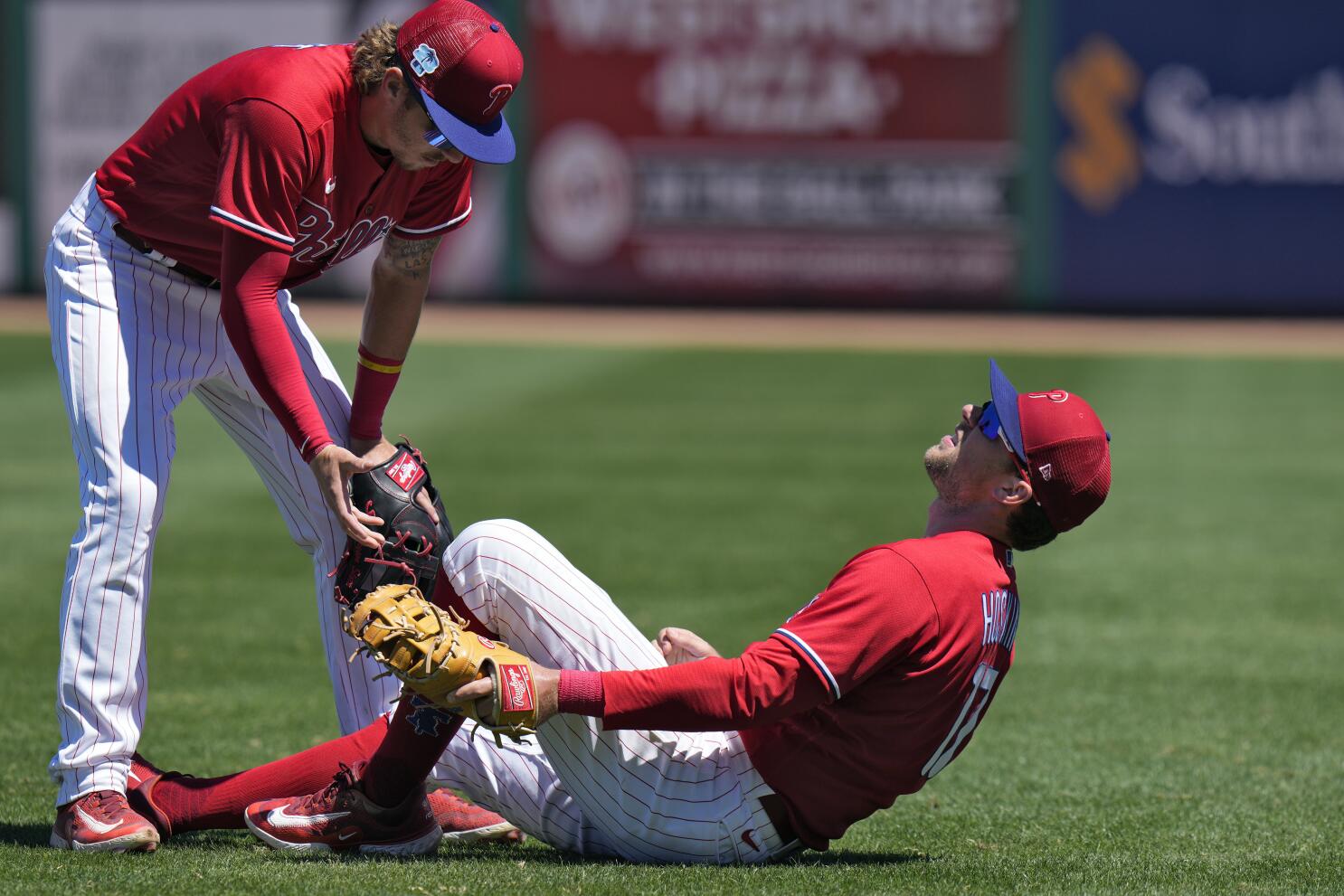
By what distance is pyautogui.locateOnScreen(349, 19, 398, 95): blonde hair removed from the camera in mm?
3846

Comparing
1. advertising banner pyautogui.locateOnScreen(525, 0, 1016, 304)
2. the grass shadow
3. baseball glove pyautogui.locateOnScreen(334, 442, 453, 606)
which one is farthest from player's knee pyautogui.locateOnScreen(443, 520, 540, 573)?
advertising banner pyautogui.locateOnScreen(525, 0, 1016, 304)

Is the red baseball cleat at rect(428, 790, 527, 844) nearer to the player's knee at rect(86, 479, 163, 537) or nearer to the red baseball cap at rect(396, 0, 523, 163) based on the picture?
the player's knee at rect(86, 479, 163, 537)

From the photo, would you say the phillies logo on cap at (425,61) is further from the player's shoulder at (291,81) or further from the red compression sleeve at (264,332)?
the red compression sleeve at (264,332)

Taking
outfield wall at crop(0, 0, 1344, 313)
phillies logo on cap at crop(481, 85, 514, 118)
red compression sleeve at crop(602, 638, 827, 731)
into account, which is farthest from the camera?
outfield wall at crop(0, 0, 1344, 313)

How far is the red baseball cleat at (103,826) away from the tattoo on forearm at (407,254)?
145 centimetres

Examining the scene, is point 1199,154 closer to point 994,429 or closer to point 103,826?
point 994,429

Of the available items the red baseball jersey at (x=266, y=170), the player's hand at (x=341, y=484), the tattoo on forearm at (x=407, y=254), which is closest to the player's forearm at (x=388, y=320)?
the tattoo on forearm at (x=407, y=254)

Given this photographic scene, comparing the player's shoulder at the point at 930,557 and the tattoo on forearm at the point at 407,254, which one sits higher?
the tattoo on forearm at the point at 407,254

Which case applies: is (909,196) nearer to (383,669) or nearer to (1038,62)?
(1038,62)

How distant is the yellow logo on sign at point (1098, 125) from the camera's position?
20.8 m

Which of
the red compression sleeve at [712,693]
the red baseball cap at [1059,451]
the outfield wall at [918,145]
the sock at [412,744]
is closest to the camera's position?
the red compression sleeve at [712,693]

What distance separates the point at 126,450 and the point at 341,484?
22.4 inches

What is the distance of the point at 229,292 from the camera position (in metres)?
3.68

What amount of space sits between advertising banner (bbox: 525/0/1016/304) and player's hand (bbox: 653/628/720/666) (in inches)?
693
